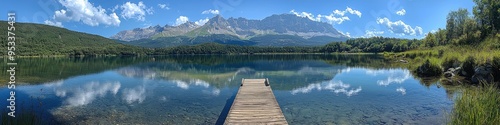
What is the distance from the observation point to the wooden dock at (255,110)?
1241cm

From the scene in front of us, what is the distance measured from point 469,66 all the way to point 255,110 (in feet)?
81.3

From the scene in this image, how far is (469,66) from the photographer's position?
27906 millimetres

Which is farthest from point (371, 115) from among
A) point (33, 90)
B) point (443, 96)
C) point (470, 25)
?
point (470, 25)

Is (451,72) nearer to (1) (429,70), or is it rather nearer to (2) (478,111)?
(1) (429,70)

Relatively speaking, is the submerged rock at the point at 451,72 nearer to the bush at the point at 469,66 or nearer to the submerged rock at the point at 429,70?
the bush at the point at 469,66

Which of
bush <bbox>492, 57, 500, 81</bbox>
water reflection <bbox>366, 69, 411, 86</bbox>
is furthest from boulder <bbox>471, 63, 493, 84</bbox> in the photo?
water reflection <bbox>366, 69, 411, 86</bbox>

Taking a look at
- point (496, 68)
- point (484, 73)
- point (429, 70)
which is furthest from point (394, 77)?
point (496, 68)

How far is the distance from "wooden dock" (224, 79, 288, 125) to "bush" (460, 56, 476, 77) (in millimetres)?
20895

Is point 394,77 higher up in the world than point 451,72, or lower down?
lower down

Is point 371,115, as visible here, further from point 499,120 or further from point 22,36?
point 22,36

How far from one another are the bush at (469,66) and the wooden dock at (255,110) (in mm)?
20895

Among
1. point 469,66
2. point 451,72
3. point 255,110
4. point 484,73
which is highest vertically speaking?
point 469,66

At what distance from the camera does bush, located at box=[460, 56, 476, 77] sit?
1066 inches

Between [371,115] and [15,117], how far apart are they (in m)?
16.5
